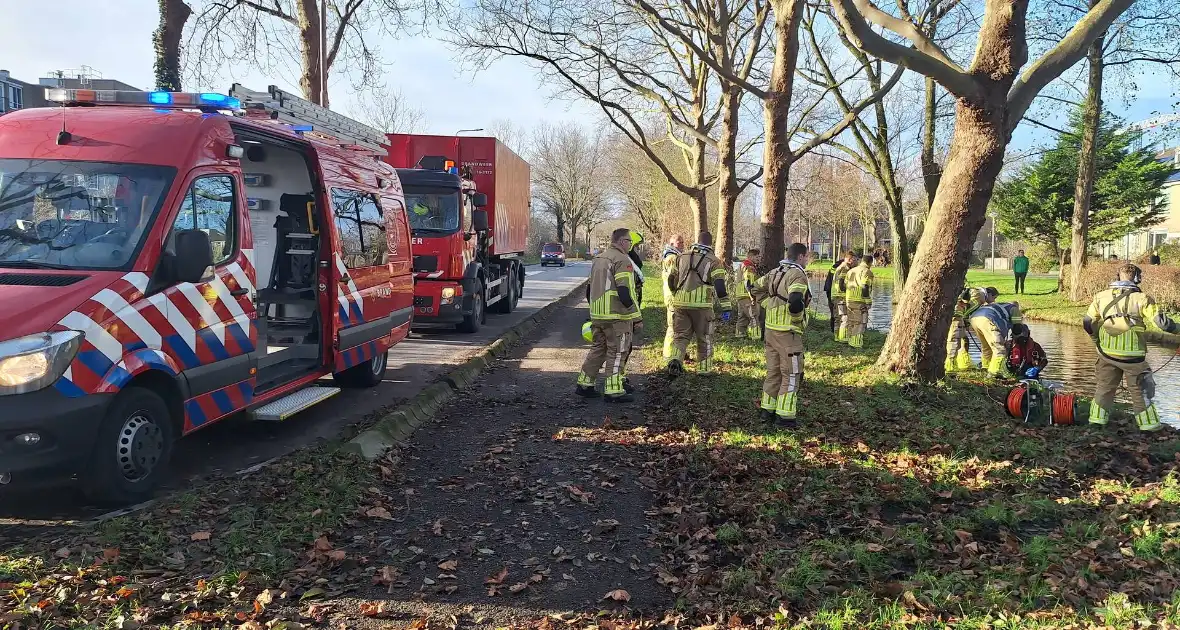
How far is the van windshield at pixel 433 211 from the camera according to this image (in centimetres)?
1391

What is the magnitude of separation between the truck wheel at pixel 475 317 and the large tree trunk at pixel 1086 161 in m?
18.2

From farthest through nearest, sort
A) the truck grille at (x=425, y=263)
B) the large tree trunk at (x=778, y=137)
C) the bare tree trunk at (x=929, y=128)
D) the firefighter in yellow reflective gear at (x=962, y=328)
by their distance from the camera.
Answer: the bare tree trunk at (x=929, y=128)
the large tree trunk at (x=778, y=137)
the truck grille at (x=425, y=263)
the firefighter in yellow reflective gear at (x=962, y=328)

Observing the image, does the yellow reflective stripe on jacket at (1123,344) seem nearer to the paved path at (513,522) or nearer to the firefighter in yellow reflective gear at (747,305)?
the paved path at (513,522)

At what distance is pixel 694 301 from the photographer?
418 inches

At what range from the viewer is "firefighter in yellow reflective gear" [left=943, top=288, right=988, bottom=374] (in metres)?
11.9

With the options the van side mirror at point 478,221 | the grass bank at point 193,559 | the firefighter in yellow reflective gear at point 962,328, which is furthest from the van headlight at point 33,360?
the van side mirror at point 478,221

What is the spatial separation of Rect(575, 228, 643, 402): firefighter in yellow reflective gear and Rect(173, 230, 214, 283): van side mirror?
457 centimetres

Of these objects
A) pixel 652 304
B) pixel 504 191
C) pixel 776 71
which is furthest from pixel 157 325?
pixel 652 304

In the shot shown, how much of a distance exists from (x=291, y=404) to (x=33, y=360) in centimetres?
272

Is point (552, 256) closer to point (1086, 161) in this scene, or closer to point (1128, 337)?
point (1086, 161)

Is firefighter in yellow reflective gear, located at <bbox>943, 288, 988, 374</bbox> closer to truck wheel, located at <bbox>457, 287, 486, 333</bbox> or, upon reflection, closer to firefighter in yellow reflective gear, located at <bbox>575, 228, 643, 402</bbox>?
firefighter in yellow reflective gear, located at <bbox>575, 228, 643, 402</bbox>

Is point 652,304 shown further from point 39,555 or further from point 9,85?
point 9,85

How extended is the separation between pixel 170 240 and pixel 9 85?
4225 cm

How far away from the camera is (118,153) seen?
5504 millimetres
